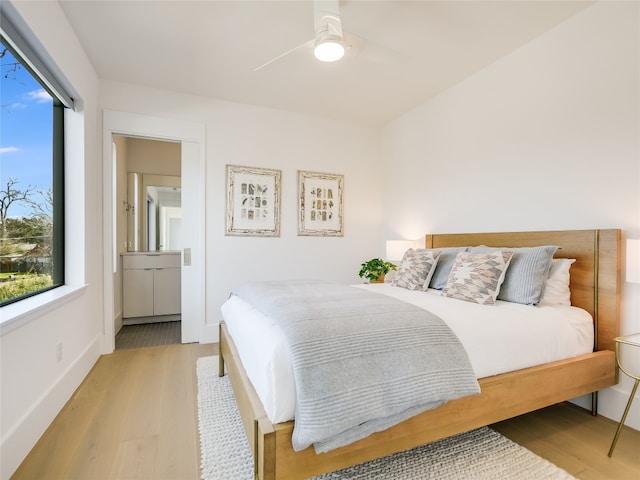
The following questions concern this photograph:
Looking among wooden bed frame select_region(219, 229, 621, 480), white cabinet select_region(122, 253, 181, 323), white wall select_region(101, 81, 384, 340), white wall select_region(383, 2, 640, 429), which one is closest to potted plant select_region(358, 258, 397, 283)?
white wall select_region(101, 81, 384, 340)

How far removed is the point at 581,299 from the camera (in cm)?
214

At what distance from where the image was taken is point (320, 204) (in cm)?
402

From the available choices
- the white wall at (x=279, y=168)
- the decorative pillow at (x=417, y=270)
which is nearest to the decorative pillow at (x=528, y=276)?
the decorative pillow at (x=417, y=270)

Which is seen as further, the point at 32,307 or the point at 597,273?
the point at 597,273

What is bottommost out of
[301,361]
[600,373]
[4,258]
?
[600,373]

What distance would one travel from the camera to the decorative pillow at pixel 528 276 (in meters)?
2.05

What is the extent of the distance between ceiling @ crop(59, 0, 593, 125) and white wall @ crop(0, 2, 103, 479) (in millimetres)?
369

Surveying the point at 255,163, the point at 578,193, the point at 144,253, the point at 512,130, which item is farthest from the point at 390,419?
the point at 144,253

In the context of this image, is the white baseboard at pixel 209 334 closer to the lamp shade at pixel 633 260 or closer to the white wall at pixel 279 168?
the white wall at pixel 279 168

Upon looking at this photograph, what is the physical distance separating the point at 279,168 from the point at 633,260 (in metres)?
3.20

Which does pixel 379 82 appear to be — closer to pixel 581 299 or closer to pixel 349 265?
pixel 349 265

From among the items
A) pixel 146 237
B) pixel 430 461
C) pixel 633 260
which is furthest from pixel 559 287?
pixel 146 237

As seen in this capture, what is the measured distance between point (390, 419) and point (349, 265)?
297cm

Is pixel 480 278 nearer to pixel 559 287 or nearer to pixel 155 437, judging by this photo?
pixel 559 287
